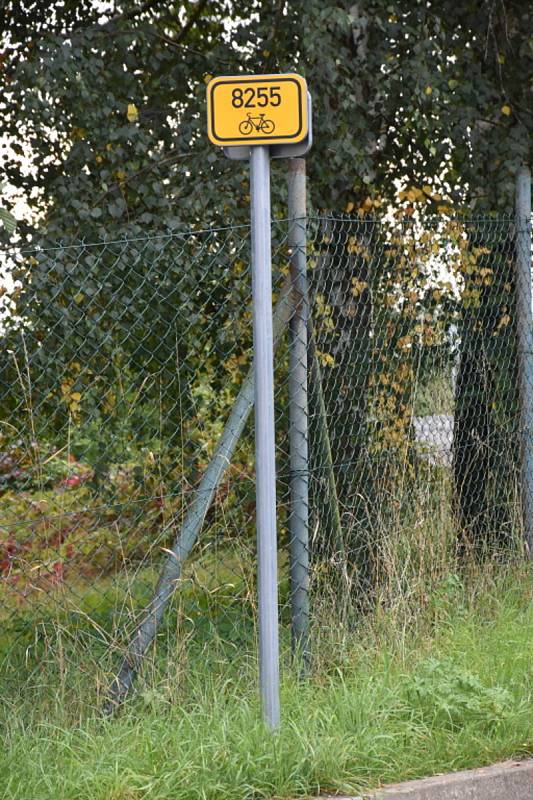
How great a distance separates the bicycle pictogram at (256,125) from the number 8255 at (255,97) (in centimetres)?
4

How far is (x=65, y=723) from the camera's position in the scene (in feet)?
14.1

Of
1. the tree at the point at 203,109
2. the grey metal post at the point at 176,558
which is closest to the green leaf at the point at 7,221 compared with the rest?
the grey metal post at the point at 176,558

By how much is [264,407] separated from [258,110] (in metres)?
0.97

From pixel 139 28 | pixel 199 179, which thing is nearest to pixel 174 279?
pixel 199 179

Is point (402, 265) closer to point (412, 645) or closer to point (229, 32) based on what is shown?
point (412, 645)

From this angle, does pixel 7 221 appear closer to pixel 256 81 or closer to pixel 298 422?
pixel 256 81

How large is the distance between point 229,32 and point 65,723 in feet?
16.9

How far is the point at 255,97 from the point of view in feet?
13.1

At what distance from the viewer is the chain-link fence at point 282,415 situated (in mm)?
5301

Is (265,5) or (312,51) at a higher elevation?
(265,5)

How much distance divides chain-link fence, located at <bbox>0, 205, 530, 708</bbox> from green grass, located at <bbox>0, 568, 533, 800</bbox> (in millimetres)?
287

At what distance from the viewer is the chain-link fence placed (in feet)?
17.4

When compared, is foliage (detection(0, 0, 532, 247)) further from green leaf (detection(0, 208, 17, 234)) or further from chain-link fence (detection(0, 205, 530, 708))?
green leaf (detection(0, 208, 17, 234))

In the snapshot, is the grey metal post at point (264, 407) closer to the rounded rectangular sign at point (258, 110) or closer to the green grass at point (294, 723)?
the rounded rectangular sign at point (258, 110)
